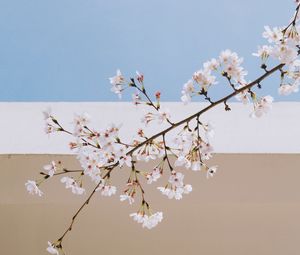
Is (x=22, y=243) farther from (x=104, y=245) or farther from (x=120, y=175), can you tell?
(x=120, y=175)

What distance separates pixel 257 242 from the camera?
8.07 feet

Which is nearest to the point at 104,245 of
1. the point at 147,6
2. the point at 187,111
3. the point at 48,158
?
the point at 48,158

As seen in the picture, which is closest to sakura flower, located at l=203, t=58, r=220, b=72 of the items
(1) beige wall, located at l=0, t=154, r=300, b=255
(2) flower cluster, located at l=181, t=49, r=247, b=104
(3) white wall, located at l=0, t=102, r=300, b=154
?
(2) flower cluster, located at l=181, t=49, r=247, b=104

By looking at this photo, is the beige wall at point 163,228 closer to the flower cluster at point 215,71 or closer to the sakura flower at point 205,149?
the sakura flower at point 205,149

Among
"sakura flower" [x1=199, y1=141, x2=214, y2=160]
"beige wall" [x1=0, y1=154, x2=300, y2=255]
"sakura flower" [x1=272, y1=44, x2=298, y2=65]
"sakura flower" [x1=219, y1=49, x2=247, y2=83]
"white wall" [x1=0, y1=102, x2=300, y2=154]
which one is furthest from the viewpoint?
"beige wall" [x1=0, y1=154, x2=300, y2=255]

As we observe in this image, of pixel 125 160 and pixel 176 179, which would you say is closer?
pixel 125 160

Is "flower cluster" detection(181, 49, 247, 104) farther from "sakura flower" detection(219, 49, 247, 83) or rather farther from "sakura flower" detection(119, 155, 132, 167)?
"sakura flower" detection(119, 155, 132, 167)

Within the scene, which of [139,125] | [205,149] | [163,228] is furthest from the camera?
[163,228]

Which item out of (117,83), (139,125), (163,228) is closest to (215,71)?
(117,83)

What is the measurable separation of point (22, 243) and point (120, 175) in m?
0.63

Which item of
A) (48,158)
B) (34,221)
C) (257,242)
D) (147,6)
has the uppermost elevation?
(147,6)

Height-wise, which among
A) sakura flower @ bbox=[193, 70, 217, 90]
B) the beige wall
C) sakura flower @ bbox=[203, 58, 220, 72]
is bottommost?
the beige wall

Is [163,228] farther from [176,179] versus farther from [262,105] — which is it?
[262,105]

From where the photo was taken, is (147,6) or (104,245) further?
(147,6)
